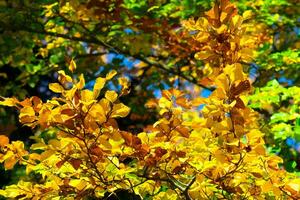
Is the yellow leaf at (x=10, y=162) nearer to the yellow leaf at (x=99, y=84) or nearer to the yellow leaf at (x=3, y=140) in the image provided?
the yellow leaf at (x=3, y=140)

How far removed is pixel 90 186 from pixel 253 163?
874 mm

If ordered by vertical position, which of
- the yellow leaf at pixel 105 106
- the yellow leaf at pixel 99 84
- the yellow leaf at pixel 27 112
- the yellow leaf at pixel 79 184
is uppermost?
the yellow leaf at pixel 99 84

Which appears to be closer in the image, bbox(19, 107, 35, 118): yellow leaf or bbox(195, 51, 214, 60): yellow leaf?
bbox(19, 107, 35, 118): yellow leaf

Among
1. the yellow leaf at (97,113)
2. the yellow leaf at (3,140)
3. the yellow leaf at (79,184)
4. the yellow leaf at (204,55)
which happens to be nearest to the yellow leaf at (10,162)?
the yellow leaf at (3,140)

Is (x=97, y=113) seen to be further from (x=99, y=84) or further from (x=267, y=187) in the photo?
(x=267, y=187)

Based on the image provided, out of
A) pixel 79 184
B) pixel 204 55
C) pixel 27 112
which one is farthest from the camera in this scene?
pixel 204 55

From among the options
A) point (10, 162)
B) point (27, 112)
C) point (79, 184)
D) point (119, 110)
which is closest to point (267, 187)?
point (119, 110)

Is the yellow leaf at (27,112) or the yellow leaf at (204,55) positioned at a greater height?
the yellow leaf at (204,55)

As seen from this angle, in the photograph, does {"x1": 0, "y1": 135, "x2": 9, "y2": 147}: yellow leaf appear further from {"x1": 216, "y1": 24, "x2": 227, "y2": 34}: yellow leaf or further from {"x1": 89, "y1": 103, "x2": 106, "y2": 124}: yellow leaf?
{"x1": 216, "y1": 24, "x2": 227, "y2": 34}: yellow leaf

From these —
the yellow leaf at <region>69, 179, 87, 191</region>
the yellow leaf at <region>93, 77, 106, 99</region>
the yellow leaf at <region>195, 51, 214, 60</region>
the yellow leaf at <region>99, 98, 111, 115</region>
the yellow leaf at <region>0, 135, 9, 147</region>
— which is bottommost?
the yellow leaf at <region>69, 179, 87, 191</region>

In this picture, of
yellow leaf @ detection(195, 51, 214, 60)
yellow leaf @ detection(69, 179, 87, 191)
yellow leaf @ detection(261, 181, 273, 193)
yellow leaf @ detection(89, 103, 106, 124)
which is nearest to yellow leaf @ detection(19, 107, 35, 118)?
yellow leaf @ detection(89, 103, 106, 124)

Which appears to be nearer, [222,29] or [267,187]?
[267,187]

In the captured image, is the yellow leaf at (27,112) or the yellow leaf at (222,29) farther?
the yellow leaf at (222,29)

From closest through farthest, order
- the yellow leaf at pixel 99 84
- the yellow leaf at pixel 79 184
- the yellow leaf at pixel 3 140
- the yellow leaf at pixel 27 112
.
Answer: the yellow leaf at pixel 99 84 < the yellow leaf at pixel 27 112 < the yellow leaf at pixel 79 184 < the yellow leaf at pixel 3 140
